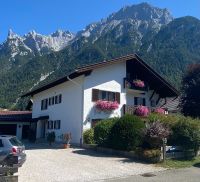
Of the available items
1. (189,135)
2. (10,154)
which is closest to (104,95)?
(189,135)

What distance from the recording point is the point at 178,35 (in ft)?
370

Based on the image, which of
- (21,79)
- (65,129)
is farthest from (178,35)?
(65,129)

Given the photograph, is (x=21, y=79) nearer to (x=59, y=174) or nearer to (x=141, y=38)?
(x=141, y=38)

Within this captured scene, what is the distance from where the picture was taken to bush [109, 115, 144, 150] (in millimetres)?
22078

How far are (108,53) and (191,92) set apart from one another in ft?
244

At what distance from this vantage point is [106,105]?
3006 centimetres

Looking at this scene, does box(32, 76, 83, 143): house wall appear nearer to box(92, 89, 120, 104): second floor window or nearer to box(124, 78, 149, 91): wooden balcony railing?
box(92, 89, 120, 104): second floor window

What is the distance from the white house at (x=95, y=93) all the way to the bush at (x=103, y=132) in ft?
12.0

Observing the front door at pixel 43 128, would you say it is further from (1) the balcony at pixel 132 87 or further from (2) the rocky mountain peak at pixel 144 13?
(2) the rocky mountain peak at pixel 144 13

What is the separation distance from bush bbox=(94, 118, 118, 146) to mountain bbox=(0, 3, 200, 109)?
44.9m

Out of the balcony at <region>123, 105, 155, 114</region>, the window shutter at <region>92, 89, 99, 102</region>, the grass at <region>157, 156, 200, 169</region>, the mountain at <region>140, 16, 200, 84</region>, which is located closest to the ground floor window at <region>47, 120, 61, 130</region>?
the window shutter at <region>92, 89, 99, 102</region>

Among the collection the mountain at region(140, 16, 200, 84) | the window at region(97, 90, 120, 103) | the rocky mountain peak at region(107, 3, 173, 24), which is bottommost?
the window at region(97, 90, 120, 103)

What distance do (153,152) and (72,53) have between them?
106443 mm

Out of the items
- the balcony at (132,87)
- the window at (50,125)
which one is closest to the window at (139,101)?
the balcony at (132,87)
